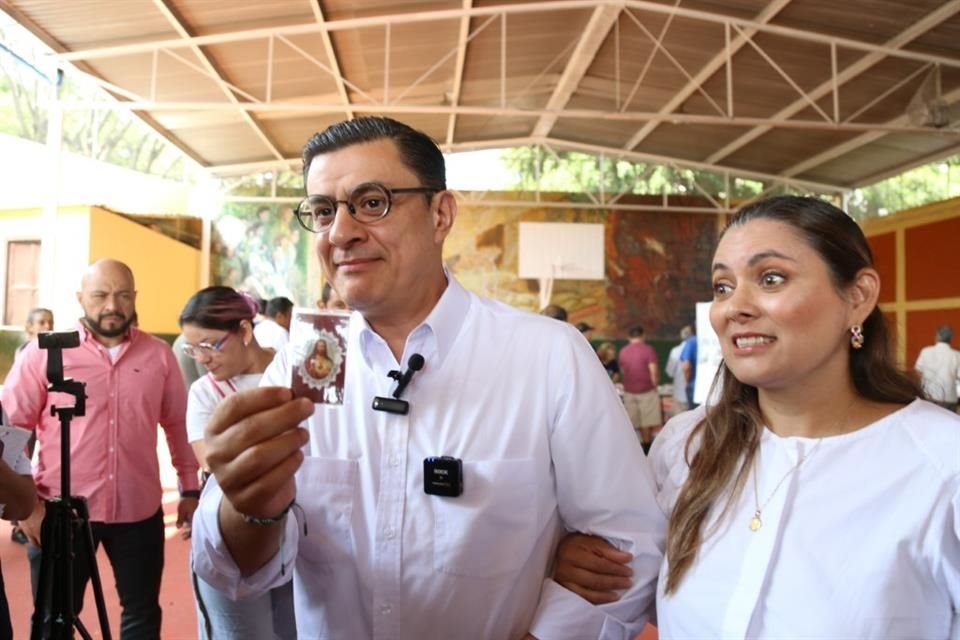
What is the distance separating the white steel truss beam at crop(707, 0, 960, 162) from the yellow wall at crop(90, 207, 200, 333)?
10083 mm

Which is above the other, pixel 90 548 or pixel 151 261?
pixel 151 261

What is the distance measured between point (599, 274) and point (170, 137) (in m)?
8.25

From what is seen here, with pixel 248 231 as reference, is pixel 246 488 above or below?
below

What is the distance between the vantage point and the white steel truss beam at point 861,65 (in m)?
8.12

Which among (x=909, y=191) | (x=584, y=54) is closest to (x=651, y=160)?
(x=909, y=191)

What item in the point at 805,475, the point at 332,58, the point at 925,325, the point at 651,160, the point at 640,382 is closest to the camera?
→ the point at 805,475

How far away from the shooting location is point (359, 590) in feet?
5.08

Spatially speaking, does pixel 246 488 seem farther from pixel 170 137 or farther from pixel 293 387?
pixel 170 137

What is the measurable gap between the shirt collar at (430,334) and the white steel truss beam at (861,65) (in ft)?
27.9

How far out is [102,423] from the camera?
310cm

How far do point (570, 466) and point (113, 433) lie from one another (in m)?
2.26

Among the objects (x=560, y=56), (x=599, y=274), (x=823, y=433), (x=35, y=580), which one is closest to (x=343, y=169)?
(x=823, y=433)

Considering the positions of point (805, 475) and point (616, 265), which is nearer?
point (805, 475)

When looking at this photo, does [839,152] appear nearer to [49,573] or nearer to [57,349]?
[57,349]
